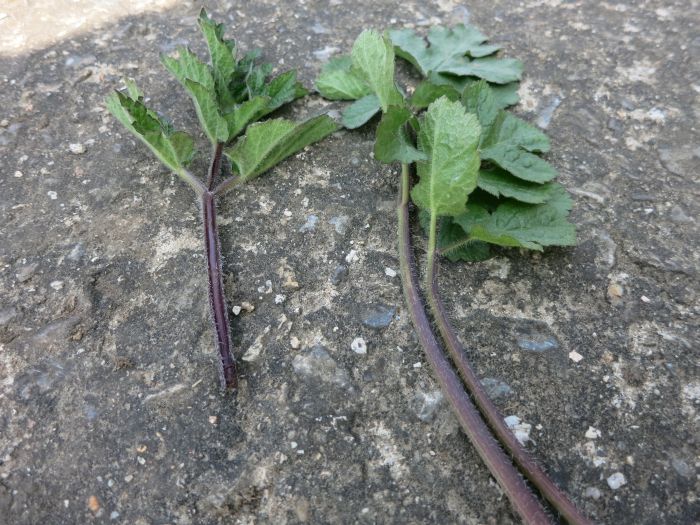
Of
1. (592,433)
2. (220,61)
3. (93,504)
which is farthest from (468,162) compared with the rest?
(93,504)

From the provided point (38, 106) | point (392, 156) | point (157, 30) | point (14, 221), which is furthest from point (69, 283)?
point (157, 30)

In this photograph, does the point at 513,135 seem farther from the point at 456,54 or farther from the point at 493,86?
the point at 456,54

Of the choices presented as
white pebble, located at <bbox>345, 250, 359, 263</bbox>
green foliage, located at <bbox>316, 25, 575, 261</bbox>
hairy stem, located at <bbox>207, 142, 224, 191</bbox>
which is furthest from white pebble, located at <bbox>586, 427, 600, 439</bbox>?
hairy stem, located at <bbox>207, 142, 224, 191</bbox>

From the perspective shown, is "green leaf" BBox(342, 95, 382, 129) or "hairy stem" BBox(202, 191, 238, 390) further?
"green leaf" BBox(342, 95, 382, 129)

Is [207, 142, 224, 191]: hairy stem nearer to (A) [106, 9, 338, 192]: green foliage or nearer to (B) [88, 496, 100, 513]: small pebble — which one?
(A) [106, 9, 338, 192]: green foliage

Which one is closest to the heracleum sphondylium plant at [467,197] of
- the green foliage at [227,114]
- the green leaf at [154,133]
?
the green foliage at [227,114]

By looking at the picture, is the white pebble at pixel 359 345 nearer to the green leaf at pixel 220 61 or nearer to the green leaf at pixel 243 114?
the green leaf at pixel 243 114
